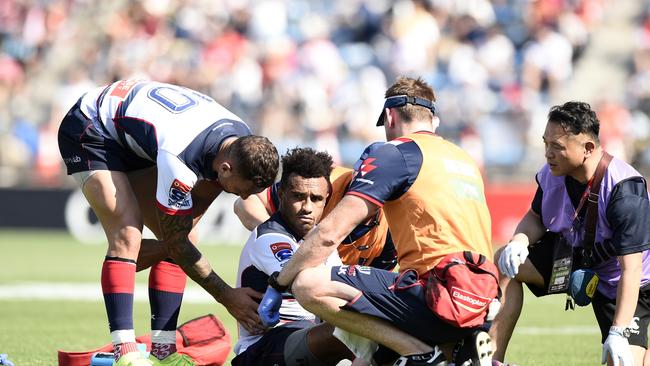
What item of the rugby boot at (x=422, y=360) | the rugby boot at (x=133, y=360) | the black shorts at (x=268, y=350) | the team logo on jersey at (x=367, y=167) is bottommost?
the rugby boot at (x=133, y=360)

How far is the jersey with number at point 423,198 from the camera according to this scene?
5.74m

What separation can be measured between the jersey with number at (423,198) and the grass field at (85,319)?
2.25 m

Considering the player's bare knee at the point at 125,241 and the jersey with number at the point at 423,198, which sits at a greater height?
the jersey with number at the point at 423,198

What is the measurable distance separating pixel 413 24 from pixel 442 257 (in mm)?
14969

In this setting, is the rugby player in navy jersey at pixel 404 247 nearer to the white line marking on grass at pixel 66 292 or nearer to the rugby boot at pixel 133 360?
the rugby boot at pixel 133 360

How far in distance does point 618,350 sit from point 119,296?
3.02 metres

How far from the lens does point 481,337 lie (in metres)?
5.77

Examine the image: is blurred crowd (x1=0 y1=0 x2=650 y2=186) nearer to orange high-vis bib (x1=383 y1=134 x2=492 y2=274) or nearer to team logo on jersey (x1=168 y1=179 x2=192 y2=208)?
team logo on jersey (x1=168 y1=179 x2=192 y2=208)

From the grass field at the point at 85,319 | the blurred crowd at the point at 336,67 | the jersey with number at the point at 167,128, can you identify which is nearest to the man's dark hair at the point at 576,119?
the jersey with number at the point at 167,128

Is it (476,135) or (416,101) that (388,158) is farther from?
(476,135)

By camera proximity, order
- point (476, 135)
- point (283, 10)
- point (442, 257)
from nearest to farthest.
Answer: point (442, 257) → point (476, 135) → point (283, 10)

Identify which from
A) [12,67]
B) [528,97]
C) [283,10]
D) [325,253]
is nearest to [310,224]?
[325,253]

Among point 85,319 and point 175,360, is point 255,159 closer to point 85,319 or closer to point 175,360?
point 175,360

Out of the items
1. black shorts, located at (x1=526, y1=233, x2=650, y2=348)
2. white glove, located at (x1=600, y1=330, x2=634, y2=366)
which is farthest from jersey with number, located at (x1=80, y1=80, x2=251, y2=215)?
white glove, located at (x1=600, y1=330, x2=634, y2=366)
